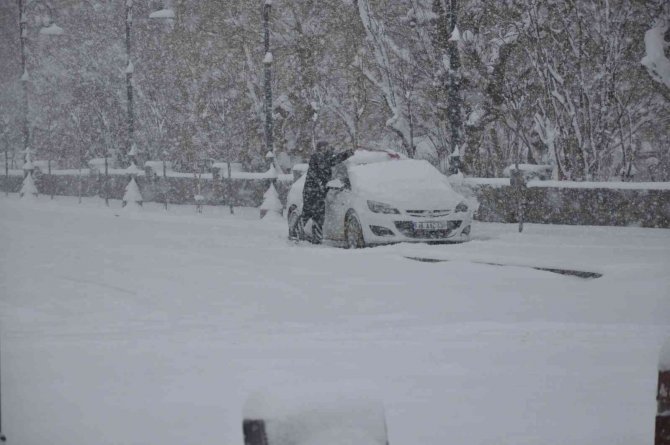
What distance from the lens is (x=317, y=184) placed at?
17.3 meters

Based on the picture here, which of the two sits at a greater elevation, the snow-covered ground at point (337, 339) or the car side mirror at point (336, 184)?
the car side mirror at point (336, 184)

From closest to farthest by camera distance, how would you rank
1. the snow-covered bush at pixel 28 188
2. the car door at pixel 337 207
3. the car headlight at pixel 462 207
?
1. the car headlight at pixel 462 207
2. the car door at pixel 337 207
3. the snow-covered bush at pixel 28 188

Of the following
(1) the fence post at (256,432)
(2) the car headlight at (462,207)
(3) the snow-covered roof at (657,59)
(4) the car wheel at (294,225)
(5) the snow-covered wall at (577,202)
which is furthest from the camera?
(5) the snow-covered wall at (577,202)

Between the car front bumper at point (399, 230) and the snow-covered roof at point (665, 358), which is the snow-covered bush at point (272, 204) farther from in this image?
the snow-covered roof at point (665, 358)

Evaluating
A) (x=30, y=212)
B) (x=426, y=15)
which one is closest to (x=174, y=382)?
(x=426, y=15)

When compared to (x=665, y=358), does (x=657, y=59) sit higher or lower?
higher

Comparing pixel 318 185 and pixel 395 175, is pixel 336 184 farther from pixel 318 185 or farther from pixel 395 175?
pixel 395 175

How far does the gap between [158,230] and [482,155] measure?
1205 centimetres

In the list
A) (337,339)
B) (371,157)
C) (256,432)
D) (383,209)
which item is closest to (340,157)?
(371,157)

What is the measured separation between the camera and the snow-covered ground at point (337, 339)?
6.25 meters

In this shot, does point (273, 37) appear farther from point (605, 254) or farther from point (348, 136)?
point (605, 254)

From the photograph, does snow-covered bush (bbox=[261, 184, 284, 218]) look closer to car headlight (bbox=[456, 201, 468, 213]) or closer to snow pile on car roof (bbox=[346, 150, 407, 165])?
snow pile on car roof (bbox=[346, 150, 407, 165])

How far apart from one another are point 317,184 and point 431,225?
7.40 feet

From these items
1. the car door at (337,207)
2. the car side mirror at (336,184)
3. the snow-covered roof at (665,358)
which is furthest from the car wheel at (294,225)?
the snow-covered roof at (665,358)
